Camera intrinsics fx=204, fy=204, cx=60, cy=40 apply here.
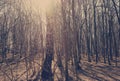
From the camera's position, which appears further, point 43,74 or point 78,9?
point 78,9

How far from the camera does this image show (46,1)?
456 inches

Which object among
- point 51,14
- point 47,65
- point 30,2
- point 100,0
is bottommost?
point 47,65

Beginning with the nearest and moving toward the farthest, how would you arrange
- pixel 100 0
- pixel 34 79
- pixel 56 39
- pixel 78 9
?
pixel 34 79 → pixel 56 39 → pixel 78 9 → pixel 100 0

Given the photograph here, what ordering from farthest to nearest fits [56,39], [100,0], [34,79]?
1. [100,0]
2. [56,39]
3. [34,79]

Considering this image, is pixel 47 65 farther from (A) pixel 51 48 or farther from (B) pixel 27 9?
(B) pixel 27 9

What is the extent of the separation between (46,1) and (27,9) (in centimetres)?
134

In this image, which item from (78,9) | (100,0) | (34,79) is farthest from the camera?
(100,0)

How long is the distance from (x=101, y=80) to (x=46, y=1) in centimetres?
539

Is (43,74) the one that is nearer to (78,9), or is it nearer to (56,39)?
(56,39)

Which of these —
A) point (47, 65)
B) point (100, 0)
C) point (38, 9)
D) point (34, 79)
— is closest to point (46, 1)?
point (38, 9)

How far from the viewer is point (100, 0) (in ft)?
75.2

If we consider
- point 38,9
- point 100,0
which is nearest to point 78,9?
point 100,0

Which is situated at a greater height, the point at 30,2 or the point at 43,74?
the point at 30,2

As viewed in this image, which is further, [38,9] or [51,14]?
[38,9]
